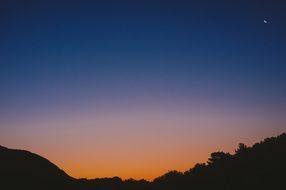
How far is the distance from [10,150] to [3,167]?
6.40 metres

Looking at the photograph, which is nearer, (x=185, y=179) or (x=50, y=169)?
(x=185, y=179)

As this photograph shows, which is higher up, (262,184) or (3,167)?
(3,167)

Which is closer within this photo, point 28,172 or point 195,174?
point 195,174

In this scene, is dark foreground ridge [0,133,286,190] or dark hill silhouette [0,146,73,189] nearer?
dark foreground ridge [0,133,286,190]

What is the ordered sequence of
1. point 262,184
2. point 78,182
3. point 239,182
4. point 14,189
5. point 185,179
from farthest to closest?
1. point 78,182
2. point 185,179
3. point 14,189
4. point 239,182
5. point 262,184

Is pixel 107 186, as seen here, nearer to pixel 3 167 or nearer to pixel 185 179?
pixel 185 179

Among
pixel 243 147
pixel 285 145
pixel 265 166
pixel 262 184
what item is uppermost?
pixel 243 147

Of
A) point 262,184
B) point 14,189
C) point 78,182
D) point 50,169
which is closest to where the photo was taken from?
point 262,184

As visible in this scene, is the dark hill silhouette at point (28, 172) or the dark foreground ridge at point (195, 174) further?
the dark hill silhouette at point (28, 172)

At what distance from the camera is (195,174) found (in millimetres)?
39719

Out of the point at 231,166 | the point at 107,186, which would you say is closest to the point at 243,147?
the point at 231,166

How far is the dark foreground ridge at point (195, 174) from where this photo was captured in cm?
3095

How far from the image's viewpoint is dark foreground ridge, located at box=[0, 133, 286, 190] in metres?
30.9

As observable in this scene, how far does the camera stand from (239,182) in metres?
31.2
